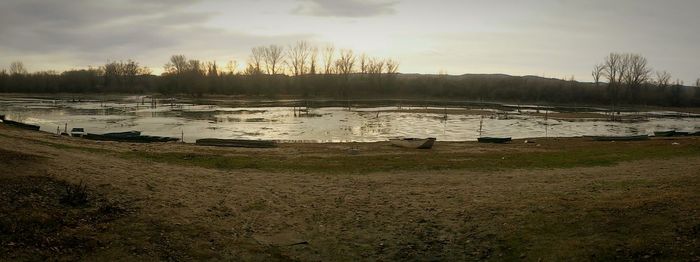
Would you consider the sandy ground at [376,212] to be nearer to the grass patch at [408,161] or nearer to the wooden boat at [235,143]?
the grass patch at [408,161]

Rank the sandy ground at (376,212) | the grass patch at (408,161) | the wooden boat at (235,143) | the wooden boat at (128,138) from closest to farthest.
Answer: the sandy ground at (376,212)
the grass patch at (408,161)
the wooden boat at (235,143)
the wooden boat at (128,138)

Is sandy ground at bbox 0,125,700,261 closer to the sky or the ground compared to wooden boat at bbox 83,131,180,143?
closer to the ground

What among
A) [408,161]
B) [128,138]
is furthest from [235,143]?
[408,161]

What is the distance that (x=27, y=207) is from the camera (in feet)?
29.8

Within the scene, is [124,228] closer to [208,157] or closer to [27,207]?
[27,207]

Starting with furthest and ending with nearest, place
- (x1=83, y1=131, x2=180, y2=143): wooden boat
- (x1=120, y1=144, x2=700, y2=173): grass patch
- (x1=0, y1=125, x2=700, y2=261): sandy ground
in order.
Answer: (x1=83, y1=131, x2=180, y2=143): wooden boat
(x1=120, y1=144, x2=700, y2=173): grass patch
(x1=0, y1=125, x2=700, y2=261): sandy ground

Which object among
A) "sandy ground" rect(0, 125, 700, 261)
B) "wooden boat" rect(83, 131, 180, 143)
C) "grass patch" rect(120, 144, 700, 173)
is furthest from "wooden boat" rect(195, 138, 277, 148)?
"sandy ground" rect(0, 125, 700, 261)

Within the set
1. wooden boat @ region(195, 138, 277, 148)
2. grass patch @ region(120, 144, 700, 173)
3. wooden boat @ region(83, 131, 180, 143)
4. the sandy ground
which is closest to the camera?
the sandy ground

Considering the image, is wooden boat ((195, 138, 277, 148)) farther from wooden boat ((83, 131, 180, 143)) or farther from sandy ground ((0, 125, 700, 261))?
sandy ground ((0, 125, 700, 261))

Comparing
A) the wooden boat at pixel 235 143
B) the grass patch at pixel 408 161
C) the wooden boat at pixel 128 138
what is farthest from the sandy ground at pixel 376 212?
the wooden boat at pixel 128 138

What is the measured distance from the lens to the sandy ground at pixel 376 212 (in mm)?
8750

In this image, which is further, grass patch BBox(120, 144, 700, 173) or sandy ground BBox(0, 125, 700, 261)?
grass patch BBox(120, 144, 700, 173)

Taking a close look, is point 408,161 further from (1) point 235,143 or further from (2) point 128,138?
(2) point 128,138

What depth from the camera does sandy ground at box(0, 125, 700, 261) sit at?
8750 millimetres
